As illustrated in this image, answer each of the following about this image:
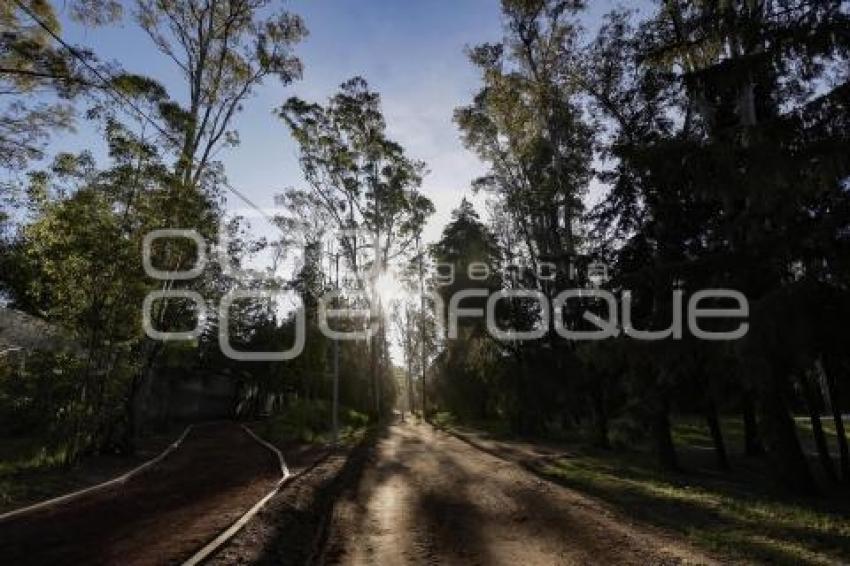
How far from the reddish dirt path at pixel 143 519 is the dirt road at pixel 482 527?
6.65 feet

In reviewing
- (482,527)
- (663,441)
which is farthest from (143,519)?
(663,441)

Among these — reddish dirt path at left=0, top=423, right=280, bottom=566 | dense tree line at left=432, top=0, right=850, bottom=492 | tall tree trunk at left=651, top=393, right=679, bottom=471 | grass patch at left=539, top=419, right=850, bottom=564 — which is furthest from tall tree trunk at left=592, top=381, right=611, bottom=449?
reddish dirt path at left=0, top=423, right=280, bottom=566

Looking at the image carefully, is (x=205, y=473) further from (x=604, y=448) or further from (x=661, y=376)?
(x=604, y=448)

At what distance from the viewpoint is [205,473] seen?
17.0 metres

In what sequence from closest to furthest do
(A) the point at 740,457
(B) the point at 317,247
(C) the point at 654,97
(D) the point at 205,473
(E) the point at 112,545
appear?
(E) the point at 112,545, (D) the point at 205,473, (C) the point at 654,97, (A) the point at 740,457, (B) the point at 317,247

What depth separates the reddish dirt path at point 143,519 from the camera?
7797mm

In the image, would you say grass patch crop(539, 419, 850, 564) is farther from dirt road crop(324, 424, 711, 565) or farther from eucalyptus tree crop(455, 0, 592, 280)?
eucalyptus tree crop(455, 0, 592, 280)

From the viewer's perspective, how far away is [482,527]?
9.20 metres

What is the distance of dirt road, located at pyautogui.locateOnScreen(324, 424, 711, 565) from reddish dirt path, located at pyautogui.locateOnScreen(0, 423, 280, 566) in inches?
79.8

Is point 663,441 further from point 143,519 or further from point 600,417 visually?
point 143,519

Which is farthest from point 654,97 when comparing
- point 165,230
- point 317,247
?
point 317,247

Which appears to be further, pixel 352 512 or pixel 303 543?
pixel 352 512

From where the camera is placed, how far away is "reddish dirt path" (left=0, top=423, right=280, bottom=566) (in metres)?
7.80

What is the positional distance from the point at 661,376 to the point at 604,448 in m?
12.9
